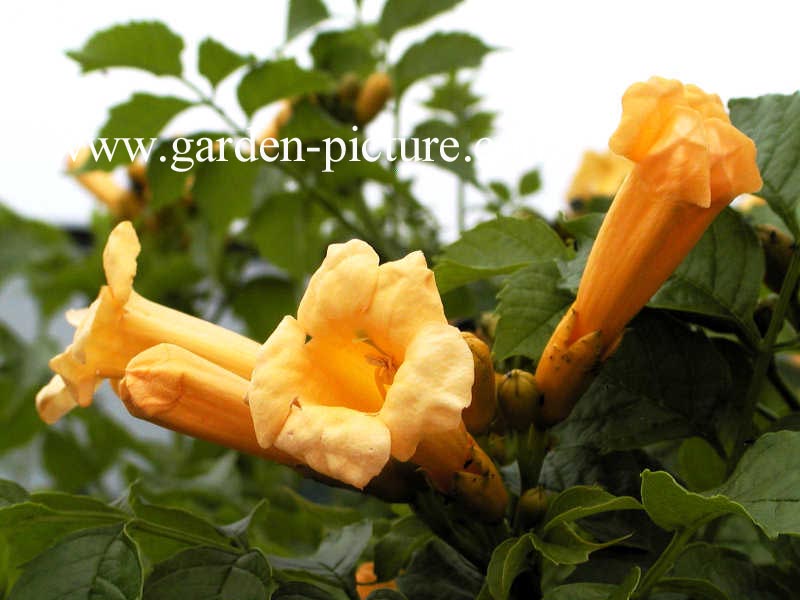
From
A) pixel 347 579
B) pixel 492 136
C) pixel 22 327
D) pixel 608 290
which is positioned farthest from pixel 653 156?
pixel 22 327

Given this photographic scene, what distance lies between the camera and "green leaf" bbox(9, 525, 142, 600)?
0.72 m

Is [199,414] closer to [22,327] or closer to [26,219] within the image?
[26,219]

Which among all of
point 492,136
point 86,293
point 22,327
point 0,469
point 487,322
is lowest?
point 22,327

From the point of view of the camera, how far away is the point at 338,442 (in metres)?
0.64

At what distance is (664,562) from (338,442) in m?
0.30

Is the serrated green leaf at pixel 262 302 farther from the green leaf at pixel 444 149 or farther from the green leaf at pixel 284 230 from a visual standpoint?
the green leaf at pixel 444 149

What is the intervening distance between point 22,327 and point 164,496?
13.5 ft

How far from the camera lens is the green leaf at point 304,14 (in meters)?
1.74

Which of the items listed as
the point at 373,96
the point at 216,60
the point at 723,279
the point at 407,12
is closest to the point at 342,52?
the point at 373,96

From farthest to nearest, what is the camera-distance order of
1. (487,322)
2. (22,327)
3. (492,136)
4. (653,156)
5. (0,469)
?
(22,327) < (0,469) < (492,136) < (487,322) < (653,156)

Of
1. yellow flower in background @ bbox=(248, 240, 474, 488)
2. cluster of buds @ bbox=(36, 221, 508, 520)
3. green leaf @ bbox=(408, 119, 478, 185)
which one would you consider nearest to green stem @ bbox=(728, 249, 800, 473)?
cluster of buds @ bbox=(36, 221, 508, 520)

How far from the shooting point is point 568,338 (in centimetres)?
83

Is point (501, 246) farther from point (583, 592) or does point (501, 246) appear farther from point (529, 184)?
point (529, 184)

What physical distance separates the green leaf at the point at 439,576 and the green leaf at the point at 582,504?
131mm
